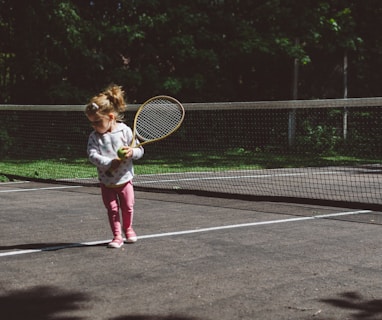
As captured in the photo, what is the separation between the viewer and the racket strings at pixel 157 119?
7.24m

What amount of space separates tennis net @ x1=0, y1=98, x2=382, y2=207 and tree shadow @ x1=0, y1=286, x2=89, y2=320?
30.9 feet

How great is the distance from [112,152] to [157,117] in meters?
1.28

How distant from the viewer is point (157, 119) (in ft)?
24.7

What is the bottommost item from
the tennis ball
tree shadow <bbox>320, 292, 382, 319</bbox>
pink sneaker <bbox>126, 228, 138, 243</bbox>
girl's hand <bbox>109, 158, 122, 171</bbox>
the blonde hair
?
pink sneaker <bbox>126, 228, 138, 243</bbox>

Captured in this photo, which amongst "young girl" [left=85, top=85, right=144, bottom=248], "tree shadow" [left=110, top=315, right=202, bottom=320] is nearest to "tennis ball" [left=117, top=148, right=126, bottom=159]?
"young girl" [left=85, top=85, right=144, bottom=248]

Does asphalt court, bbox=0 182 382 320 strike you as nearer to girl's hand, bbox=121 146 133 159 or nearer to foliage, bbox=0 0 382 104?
girl's hand, bbox=121 146 133 159

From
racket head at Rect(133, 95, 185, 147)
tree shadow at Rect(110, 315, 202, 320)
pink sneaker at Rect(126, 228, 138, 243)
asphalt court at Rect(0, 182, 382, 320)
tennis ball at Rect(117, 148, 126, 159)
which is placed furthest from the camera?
racket head at Rect(133, 95, 185, 147)

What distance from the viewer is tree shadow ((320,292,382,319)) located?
4289 millimetres

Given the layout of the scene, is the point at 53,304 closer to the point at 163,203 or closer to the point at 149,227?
the point at 149,227

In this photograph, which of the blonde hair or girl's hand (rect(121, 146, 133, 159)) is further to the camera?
the blonde hair

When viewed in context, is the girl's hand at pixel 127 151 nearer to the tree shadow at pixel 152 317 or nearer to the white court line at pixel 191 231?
the white court line at pixel 191 231

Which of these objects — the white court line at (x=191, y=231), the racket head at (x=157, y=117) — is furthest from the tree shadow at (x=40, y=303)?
the racket head at (x=157, y=117)

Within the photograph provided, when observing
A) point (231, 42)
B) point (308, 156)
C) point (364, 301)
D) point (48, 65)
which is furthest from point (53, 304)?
point (231, 42)

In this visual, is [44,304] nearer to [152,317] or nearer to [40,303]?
[40,303]
